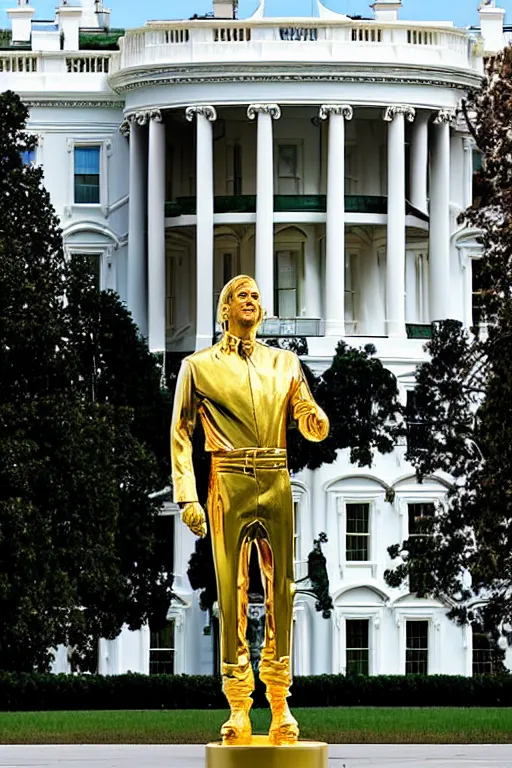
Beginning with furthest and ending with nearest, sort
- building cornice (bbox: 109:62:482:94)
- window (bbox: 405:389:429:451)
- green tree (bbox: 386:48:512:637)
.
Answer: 1. building cornice (bbox: 109:62:482:94)
2. window (bbox: 405:389:429:451)
3. green tree (bbox: 386:48:512:637)

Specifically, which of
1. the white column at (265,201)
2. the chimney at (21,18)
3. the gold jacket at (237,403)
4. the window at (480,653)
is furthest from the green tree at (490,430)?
the chimney at (21,18)

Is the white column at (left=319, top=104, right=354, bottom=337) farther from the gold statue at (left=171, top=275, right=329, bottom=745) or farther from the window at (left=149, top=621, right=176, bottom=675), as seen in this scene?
the gold statue at (left=171, top=275, right=329, bottom=745)

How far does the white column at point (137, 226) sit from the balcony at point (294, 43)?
197 cm

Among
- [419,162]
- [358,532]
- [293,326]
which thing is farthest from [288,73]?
[358,532]

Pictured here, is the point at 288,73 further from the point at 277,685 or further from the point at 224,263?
the point at 277,685

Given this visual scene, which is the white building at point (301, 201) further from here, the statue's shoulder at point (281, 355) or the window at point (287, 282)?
the statue's shoulder at point (281, 355)

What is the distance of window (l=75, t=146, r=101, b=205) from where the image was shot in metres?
97.0

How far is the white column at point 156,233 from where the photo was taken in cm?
9112

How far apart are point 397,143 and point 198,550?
53.5 feet

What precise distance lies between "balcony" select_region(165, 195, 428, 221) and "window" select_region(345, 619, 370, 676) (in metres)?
11.7

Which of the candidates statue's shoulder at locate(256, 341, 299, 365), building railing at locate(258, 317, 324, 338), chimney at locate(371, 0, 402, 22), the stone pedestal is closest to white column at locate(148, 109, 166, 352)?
building railing at locate(258, 317, 324, 338)

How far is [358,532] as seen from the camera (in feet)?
297

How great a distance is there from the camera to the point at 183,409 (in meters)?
29.5

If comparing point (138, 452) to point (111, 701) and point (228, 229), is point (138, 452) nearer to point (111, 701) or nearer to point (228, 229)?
point (111, 701)
